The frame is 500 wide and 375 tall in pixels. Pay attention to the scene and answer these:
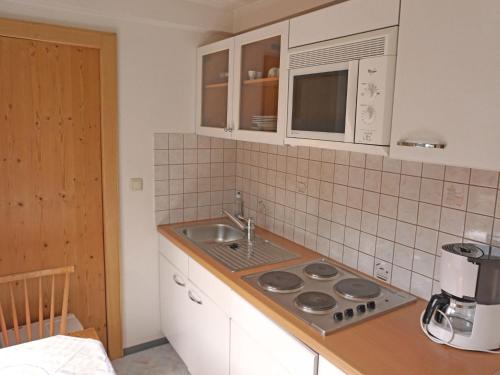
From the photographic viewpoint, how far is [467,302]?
51.2 inches

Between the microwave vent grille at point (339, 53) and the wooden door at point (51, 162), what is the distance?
1267mm

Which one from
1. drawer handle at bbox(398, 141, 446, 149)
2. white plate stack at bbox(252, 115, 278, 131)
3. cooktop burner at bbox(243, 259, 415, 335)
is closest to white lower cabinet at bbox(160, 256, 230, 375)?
cooktop burner at bbox(243, 259, 415, 335)

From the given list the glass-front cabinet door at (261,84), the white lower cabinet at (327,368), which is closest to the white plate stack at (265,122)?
the glass-front cabinet door at (261,84)

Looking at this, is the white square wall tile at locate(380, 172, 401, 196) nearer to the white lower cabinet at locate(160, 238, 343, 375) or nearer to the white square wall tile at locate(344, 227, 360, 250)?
the white square wall tile at locate(344, 227, 360, 250)

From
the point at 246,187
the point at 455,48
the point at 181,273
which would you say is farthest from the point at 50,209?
the point at 455,48

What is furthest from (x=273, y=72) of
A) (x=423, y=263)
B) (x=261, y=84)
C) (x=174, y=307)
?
(x=174, y=307)

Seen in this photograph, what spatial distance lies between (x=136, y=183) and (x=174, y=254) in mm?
512

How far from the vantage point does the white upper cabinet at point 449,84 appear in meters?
1.06

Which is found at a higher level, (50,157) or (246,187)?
(50,157)

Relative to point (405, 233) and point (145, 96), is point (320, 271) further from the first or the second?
point (145, 96)

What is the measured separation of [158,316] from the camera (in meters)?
2.72

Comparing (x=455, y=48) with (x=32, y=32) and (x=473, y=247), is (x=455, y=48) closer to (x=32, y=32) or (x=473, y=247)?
(x=473, y=247)

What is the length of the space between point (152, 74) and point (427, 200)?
1745mm

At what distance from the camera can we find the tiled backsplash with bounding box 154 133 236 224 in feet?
8.43
